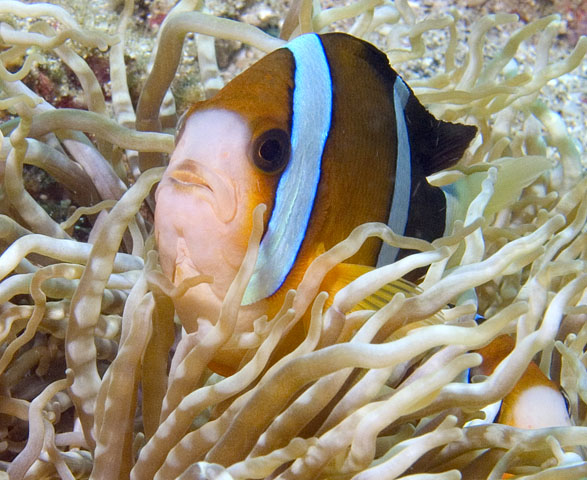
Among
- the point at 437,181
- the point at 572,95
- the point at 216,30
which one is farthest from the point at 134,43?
the point at 572,95

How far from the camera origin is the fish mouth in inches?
27.5

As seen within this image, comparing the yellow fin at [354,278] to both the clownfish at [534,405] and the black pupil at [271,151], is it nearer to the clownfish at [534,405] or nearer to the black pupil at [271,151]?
the black pupil at [271,151]

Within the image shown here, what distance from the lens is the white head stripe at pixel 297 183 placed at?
75cm

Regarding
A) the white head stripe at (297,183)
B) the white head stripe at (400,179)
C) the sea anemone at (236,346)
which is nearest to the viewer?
the sea anemone at (236,346)

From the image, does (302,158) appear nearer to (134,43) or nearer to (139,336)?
(139,336)

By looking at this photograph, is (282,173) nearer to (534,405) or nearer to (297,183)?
(297,183)

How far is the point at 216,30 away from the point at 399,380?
69 centimetres

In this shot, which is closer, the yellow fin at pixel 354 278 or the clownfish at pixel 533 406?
the yellow fin at pixel 354 278

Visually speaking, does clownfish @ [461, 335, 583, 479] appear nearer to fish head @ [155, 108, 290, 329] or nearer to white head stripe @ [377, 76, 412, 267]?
white head stripe @ [377, 76, 412, 267]

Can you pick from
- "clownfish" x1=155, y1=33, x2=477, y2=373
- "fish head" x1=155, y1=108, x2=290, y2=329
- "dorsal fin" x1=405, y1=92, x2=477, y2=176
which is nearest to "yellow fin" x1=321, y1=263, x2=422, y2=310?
"clownfish" x1=155, y1=33, x2=477, y2=373

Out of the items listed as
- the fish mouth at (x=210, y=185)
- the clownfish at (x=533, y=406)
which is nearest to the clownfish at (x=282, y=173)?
the fish mouth at (x=210, y=185)

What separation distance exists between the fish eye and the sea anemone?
11 centimetres

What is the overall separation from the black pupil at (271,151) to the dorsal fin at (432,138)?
0.32 m

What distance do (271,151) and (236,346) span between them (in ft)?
0.79
